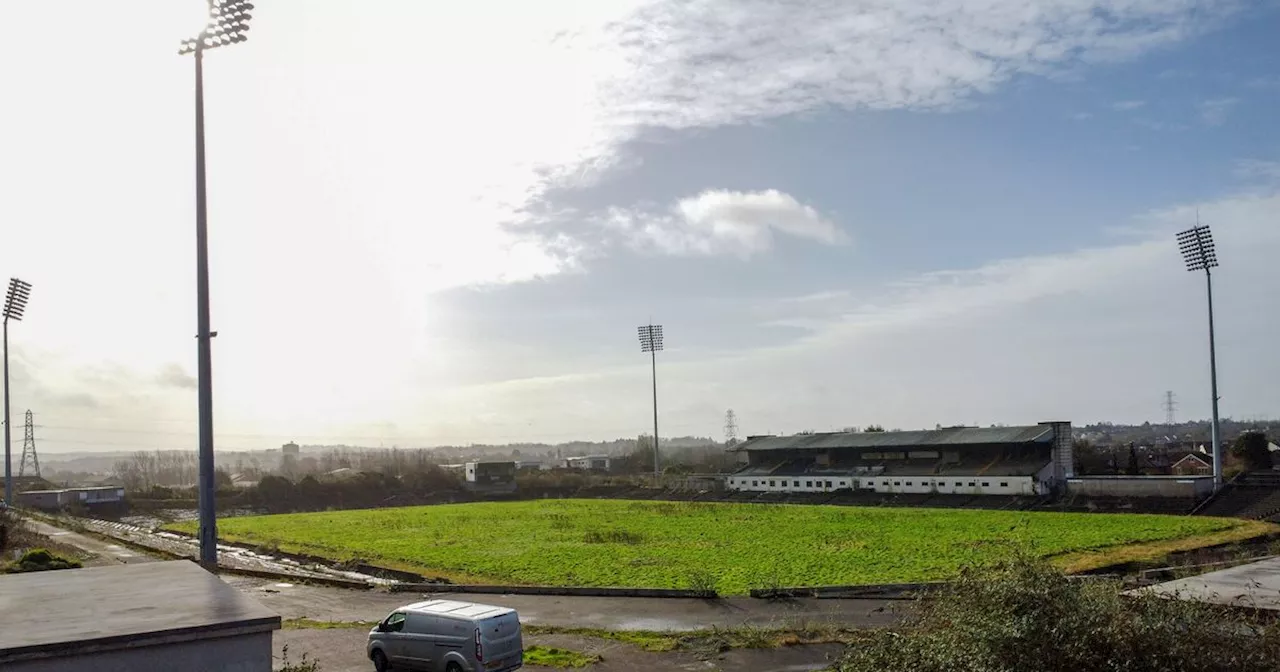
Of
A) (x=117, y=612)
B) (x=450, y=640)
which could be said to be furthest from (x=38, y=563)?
(x=117, y=612)

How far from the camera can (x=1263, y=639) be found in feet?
37.5

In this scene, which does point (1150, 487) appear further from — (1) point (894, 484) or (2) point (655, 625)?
(2) point (655, 625)

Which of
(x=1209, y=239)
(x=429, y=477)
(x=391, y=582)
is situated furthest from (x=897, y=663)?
(x=429, y=477)

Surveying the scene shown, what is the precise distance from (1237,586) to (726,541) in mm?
29421

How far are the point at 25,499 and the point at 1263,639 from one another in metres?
95.8

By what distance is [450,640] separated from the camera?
65.6 ft

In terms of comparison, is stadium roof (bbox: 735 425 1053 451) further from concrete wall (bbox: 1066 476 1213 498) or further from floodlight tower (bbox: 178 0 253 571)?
floodlight tower (bbox: 178 0 253 571)

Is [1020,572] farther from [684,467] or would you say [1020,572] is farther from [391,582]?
[684,467]

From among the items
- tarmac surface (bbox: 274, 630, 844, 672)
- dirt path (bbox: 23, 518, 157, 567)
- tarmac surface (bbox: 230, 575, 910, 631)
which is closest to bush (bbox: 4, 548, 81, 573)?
tarmac surface (bbox: 230, 575, 910, 631)

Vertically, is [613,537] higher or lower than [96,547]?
lower

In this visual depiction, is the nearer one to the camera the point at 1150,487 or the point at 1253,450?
the point at 1150,487

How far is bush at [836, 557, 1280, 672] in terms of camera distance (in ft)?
36.6

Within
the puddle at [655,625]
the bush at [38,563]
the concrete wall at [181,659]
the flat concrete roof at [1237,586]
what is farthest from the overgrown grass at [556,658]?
the bush at [38,563]

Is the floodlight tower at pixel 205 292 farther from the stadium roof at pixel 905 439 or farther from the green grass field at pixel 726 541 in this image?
the stadium roof at pixel 905 439
